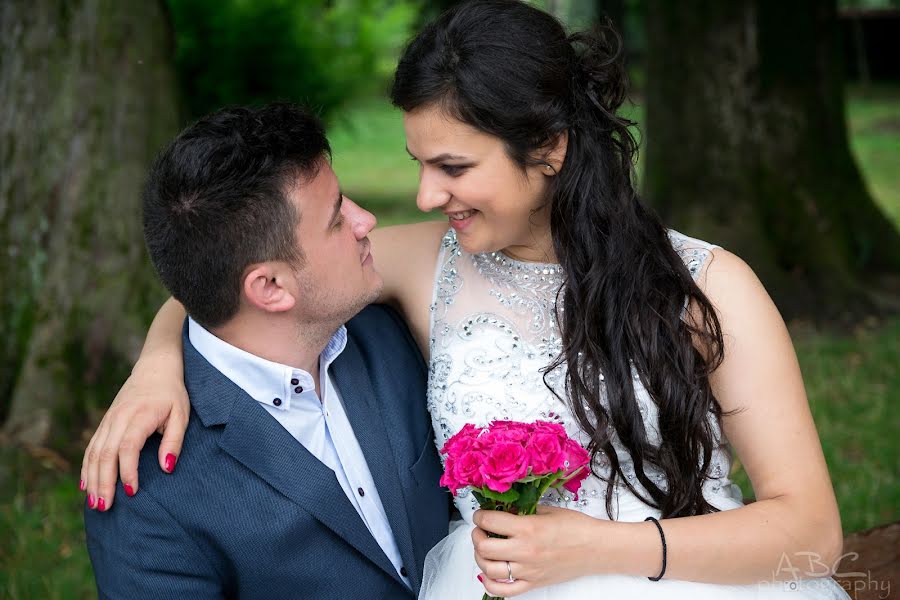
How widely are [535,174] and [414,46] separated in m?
0.55

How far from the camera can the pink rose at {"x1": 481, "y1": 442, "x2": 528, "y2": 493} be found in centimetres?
238

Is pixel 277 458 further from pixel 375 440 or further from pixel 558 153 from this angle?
pixel 558 153

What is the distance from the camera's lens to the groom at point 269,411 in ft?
8.71

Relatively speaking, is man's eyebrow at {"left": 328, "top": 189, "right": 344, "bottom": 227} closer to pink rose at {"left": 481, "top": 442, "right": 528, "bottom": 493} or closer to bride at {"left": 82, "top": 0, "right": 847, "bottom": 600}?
bride at {"left": 82, "top": 0, "right": 847, "bottom": 600}

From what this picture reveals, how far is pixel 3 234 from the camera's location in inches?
215

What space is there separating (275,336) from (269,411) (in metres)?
0.23

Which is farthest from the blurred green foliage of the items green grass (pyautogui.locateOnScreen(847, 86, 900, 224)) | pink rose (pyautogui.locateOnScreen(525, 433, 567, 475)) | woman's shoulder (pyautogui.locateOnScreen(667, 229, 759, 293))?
pink rose (pyautogui.locateOnScreen(525, 433, 567, 475))

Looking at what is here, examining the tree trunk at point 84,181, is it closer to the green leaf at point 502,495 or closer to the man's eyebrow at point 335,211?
the man's eyebrow at point 335,211

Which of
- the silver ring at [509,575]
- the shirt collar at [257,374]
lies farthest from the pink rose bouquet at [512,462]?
the shirt collar at [257,374]

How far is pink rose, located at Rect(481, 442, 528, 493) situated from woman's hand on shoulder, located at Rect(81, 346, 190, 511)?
0.87 m

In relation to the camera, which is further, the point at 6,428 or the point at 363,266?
the point at 6,428

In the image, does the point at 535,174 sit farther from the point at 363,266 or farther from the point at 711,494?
the point at 711,494

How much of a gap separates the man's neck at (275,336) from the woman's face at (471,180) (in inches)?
20.0

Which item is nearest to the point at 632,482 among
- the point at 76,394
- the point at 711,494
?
the point at 711,494
